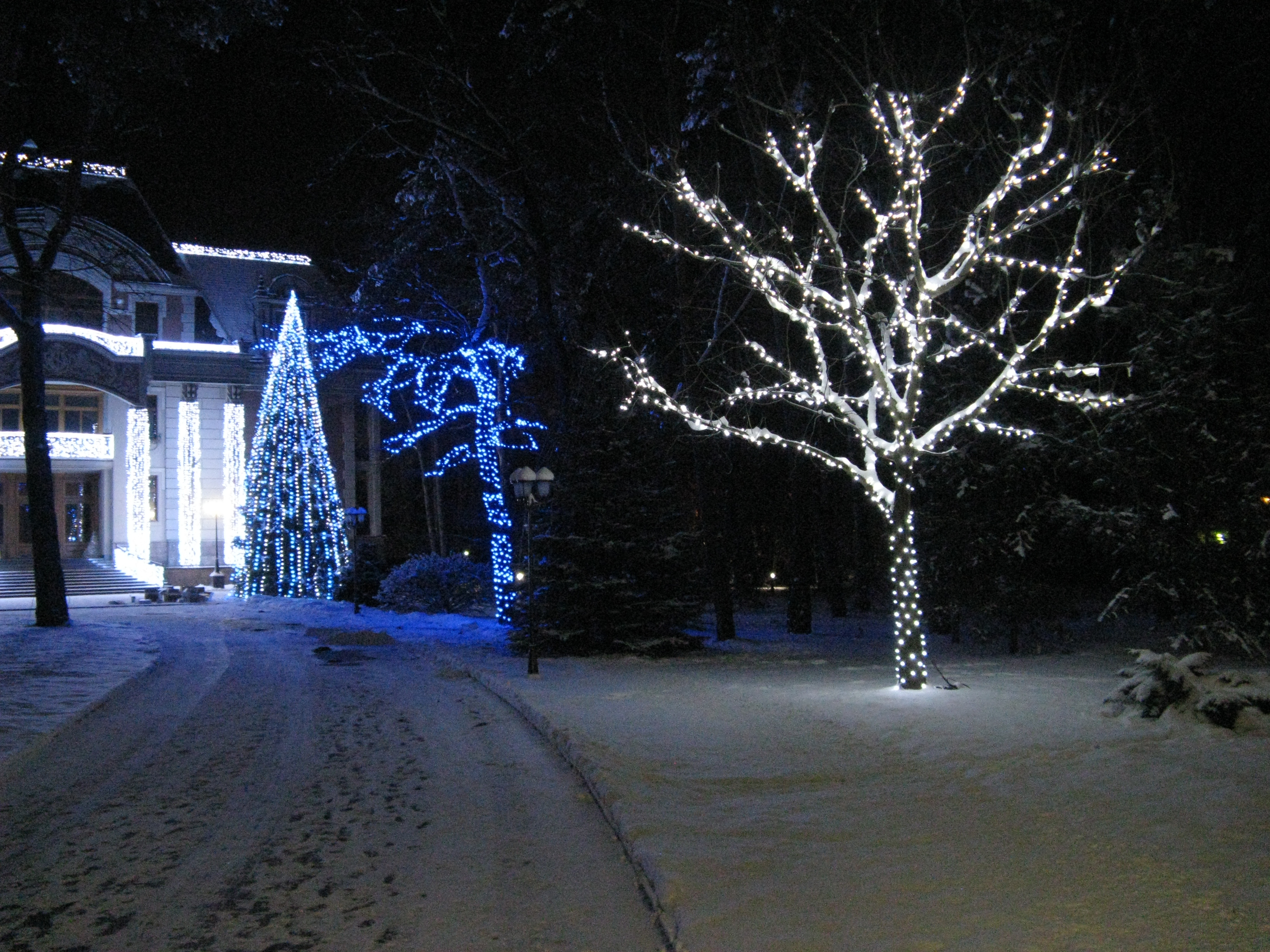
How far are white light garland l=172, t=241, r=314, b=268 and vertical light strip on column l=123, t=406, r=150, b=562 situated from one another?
28.7 feet

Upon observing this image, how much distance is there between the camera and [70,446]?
34375 mm

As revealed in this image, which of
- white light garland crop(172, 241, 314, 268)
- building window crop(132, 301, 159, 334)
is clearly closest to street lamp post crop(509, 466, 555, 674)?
building window crop(132, 301, 159, 334)

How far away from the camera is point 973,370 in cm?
1827

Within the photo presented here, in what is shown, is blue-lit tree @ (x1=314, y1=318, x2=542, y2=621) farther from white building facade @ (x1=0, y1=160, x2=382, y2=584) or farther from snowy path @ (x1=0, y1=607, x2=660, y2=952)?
snowy path @ (x1=0, y1=607, x2=660, y2=952)

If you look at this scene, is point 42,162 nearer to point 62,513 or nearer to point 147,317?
point 147,317

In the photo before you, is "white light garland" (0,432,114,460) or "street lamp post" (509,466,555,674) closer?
"street lamp post" (509,466,555,674)

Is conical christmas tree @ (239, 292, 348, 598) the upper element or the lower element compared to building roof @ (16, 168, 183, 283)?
lower

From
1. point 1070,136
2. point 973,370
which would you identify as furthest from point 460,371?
point 1070,136

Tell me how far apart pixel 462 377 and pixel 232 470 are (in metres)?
12.1

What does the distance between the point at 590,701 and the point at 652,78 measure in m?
13.9

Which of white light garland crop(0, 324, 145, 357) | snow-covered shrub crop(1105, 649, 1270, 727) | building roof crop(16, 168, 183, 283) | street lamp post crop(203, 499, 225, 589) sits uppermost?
building roof crop(16, 168, 183, 283)

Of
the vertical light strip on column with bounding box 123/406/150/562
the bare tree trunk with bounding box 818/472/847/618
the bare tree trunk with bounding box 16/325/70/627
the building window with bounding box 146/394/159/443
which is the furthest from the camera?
the building window with bounding box 146/394/159/443

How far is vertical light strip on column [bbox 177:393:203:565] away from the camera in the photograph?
36.5 meters

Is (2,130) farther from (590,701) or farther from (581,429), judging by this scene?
(590,701)
